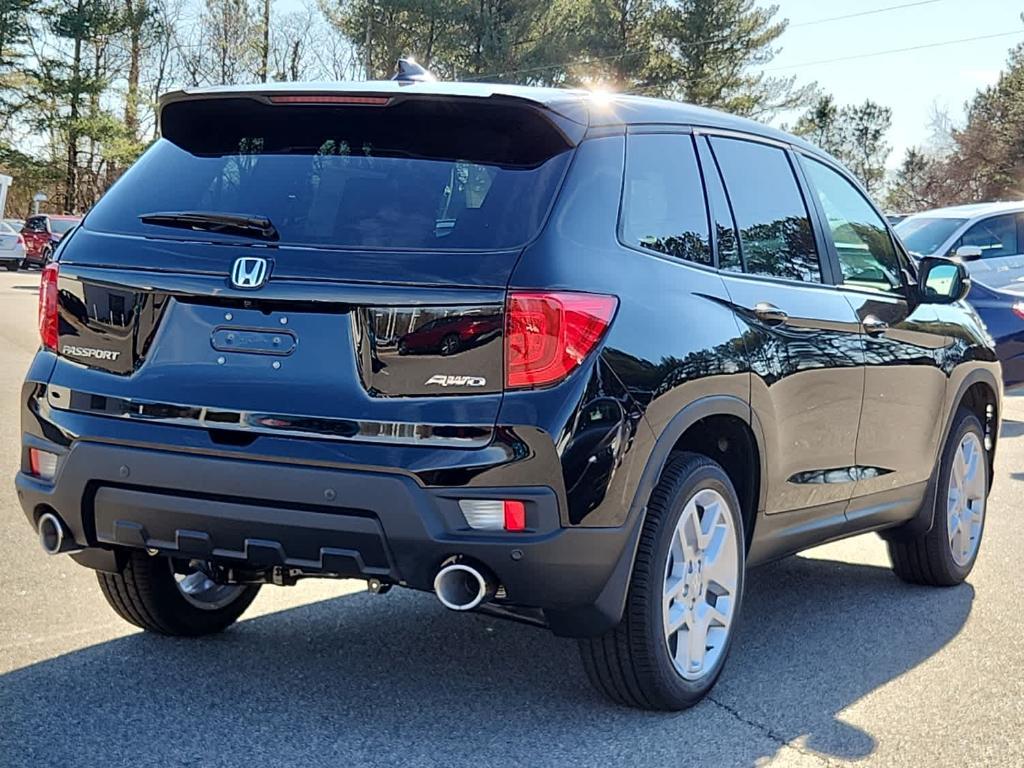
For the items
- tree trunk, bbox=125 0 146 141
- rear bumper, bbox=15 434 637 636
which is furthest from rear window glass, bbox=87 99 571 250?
tree trunk, bbox=125 0 146 141

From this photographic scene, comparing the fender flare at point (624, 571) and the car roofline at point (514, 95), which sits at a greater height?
the car roofline at point (514, 95)

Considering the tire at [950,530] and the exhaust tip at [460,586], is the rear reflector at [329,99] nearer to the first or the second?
the exhaust tip at [460,586]

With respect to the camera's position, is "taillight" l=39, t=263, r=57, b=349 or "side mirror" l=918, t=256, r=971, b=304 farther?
"side mirror" l=918, t=256, r=971, b=304

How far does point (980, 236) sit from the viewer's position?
1380 centimetres

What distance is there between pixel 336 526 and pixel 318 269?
0.68 meters

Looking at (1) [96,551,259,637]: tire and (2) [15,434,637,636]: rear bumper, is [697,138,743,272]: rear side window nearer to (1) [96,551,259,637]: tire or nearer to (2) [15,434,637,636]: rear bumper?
(2) [15,434,637,636]: rear bumper

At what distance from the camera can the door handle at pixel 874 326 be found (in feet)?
16.8

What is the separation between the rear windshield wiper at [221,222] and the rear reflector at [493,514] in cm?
92

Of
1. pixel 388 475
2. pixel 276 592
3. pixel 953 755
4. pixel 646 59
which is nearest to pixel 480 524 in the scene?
pixel 388 475

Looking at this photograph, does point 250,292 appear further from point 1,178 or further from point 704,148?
point 1,178

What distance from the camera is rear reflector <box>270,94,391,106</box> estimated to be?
12.5 feet

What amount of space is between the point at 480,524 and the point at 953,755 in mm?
1597

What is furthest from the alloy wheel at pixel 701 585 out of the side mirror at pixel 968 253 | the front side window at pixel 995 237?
the front side window at pixel 995 237

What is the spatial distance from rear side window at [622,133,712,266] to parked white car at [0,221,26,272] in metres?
36.9
